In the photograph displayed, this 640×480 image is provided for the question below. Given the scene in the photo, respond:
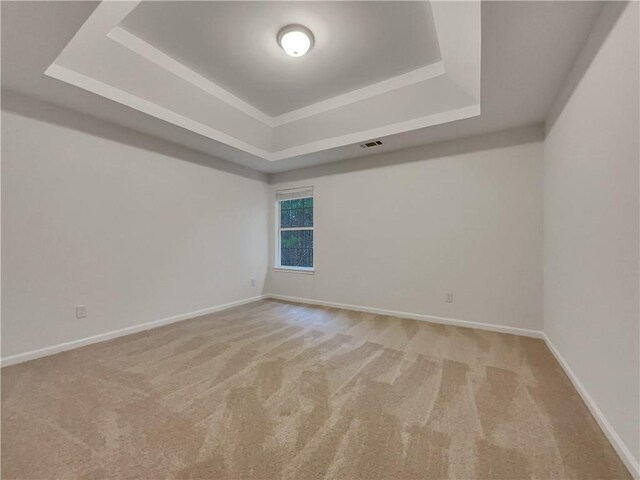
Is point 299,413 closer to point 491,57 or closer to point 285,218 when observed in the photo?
point 491,57

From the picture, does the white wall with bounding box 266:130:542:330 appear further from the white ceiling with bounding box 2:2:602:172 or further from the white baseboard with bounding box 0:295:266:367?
the white baseboard with bounding box 0:295:266:367

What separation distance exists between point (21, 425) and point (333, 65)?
3558mm

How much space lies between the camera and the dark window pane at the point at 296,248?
487 centimetres

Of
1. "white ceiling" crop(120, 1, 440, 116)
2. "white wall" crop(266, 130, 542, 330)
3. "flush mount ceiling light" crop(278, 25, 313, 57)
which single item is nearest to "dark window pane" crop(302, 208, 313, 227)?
"white wall" crop(266, 130, 542, 330)

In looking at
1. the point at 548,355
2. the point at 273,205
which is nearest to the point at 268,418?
the point at 548,355

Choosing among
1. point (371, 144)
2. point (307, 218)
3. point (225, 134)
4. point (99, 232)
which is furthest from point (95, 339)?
point (371, 144)

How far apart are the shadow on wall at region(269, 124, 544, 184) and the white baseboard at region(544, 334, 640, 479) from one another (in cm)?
239

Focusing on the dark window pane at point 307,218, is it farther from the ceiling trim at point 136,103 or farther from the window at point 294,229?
the ceiling trim at point 136,103

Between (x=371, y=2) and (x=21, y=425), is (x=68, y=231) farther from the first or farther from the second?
(x=371, y=2)

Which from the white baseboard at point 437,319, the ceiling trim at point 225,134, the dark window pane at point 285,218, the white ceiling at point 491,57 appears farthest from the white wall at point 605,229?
the dark window pane at point 285,218

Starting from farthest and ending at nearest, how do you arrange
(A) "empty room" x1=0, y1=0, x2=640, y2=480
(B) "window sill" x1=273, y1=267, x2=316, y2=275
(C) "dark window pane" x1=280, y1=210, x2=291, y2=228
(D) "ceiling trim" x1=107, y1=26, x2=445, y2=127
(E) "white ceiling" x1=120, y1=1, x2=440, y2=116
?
(C) "dark window pane" x1=280, y1=210, x2=291, y2=228
(B) "window sill" x1=273, y1=267, x2=316, y2=275
(D) "ceiling trim" x1=107, y1=26, x2=445, y2=127
(E) "white ceiling" x1=120, y1=1, x2=440, y2=116
(A) "empty room" x1=0, y1=0, x2=640, y2=480

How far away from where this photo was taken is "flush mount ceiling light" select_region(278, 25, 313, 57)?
86.0 inches

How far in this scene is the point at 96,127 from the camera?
2877 mm

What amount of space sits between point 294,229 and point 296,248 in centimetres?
36
